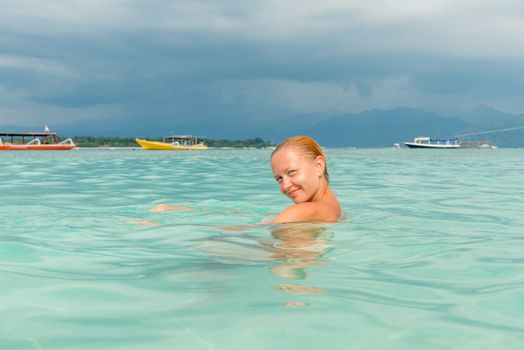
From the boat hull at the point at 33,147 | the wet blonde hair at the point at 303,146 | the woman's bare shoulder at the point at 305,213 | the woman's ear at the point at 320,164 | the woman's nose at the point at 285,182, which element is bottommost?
the woman's bare shoulder at the point at 305,213

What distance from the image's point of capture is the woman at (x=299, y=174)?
4.56 meters

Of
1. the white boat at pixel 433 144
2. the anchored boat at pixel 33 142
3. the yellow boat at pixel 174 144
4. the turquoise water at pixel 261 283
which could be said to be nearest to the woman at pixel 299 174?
the turquoise water at pixel 261 283

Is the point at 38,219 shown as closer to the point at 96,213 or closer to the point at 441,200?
the point at 96,213

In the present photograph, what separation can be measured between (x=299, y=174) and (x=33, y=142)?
236 ft

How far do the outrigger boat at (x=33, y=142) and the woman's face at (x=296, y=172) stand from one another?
2690 inches

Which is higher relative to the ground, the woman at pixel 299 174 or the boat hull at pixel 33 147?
the boat hull at pixel 33 147

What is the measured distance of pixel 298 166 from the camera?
4598mm

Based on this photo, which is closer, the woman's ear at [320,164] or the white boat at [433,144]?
the woman's ear at [320,164]

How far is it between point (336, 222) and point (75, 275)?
2548mm

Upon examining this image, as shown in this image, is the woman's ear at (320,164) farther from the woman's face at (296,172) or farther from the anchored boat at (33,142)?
the anchored boat at (33,142)

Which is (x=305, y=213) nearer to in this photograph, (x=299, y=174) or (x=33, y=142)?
(x=299, y=174)

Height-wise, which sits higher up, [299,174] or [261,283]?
[299,174]

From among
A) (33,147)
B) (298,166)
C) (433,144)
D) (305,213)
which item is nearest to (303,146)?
(298,166)

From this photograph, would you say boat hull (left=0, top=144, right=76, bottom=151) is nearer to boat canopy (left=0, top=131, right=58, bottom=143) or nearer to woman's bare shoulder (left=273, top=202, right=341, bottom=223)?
boat canopy (left=0, top=131, right=58, bottom=143)
